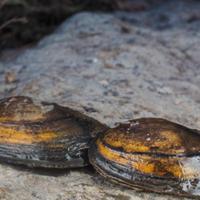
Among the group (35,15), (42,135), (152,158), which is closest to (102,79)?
(42,135)

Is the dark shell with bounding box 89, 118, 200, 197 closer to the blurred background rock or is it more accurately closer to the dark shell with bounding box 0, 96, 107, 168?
the dark shell with bounding box 0, 96, 107, 168

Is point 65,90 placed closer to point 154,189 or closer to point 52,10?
point 154,189

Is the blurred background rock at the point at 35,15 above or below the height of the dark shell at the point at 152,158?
below

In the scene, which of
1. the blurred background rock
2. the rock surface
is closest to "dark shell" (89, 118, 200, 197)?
the rock surface

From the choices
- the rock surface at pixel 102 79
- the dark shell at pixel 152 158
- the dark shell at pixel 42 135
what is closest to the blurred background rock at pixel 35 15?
the rock surface at pixel 102 79

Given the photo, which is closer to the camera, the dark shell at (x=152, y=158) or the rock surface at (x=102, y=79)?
the dark shell at (x=152, y=158)

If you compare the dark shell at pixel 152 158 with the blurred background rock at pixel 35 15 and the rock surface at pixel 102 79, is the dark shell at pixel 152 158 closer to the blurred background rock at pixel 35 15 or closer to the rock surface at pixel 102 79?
the rock surface at pixel 102 79
